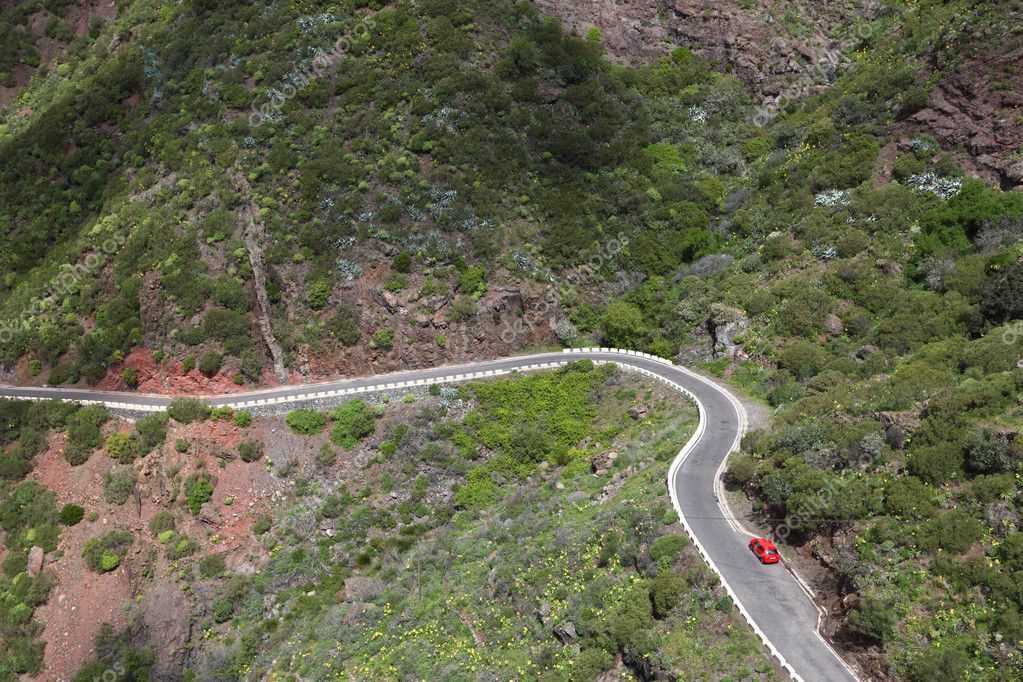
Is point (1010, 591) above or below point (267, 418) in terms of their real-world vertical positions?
above

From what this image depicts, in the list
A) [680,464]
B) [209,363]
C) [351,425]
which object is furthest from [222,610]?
[680,464]

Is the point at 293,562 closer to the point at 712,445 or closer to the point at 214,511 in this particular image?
the point at 214,511

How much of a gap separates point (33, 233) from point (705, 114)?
2093 inches

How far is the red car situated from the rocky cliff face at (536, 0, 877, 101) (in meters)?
47.5

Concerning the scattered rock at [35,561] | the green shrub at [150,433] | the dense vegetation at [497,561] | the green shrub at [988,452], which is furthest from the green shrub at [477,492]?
the green shrub at [988,452]

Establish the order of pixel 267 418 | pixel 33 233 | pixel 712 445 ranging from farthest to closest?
pixel 33 233 → pixel 267 418 → pixel 712 445

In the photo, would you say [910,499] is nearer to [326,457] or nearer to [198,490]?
[326,457]

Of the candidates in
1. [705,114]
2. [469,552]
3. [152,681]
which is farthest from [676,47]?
[152,681]

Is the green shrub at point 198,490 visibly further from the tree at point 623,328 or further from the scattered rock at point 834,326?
the scattered rock at point 834,326

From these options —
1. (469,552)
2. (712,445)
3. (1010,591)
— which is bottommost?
(469,552)

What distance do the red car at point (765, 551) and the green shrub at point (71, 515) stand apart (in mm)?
35204

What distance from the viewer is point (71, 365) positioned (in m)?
50.1

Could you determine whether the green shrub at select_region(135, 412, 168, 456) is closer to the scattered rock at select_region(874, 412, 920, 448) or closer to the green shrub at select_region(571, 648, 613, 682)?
the green shrub at select_region(571, 648, 613, 682)

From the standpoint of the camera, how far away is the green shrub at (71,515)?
4178 cm
